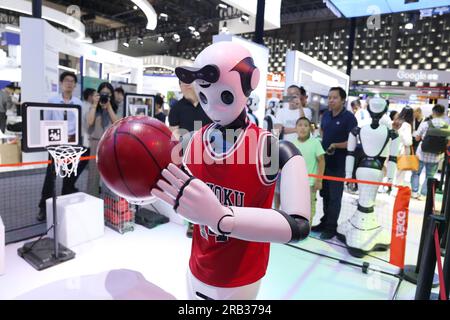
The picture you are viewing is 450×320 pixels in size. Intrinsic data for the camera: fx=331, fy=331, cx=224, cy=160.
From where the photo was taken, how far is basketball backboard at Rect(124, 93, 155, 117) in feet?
14.9

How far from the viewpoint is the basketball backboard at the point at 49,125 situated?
2.93 m

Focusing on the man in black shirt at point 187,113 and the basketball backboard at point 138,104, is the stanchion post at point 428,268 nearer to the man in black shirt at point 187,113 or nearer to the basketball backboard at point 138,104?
the man in black shirt at point 187,113

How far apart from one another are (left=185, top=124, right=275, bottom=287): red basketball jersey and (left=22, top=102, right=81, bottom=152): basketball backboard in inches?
86.7

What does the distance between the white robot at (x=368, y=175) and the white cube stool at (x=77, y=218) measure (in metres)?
2.84

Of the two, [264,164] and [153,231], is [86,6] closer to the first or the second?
[153,231]

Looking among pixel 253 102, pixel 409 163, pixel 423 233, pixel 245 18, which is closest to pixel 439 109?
pixel 409 163

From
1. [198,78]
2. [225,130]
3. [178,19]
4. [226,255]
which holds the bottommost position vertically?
[226,255]

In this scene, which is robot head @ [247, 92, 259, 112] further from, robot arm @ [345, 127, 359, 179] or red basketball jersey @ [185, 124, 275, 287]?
red basketball jersey @ [185, 124, 275, 287]

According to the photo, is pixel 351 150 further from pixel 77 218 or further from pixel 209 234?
pixel 77 218

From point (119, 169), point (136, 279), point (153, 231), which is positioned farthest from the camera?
point (153, 231)

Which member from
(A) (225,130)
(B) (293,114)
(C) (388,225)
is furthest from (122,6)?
(A) (225,130)

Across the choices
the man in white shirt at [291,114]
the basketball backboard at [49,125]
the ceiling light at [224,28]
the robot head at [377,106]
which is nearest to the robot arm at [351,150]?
the robot head at [377,106]

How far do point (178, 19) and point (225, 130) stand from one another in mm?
17964
